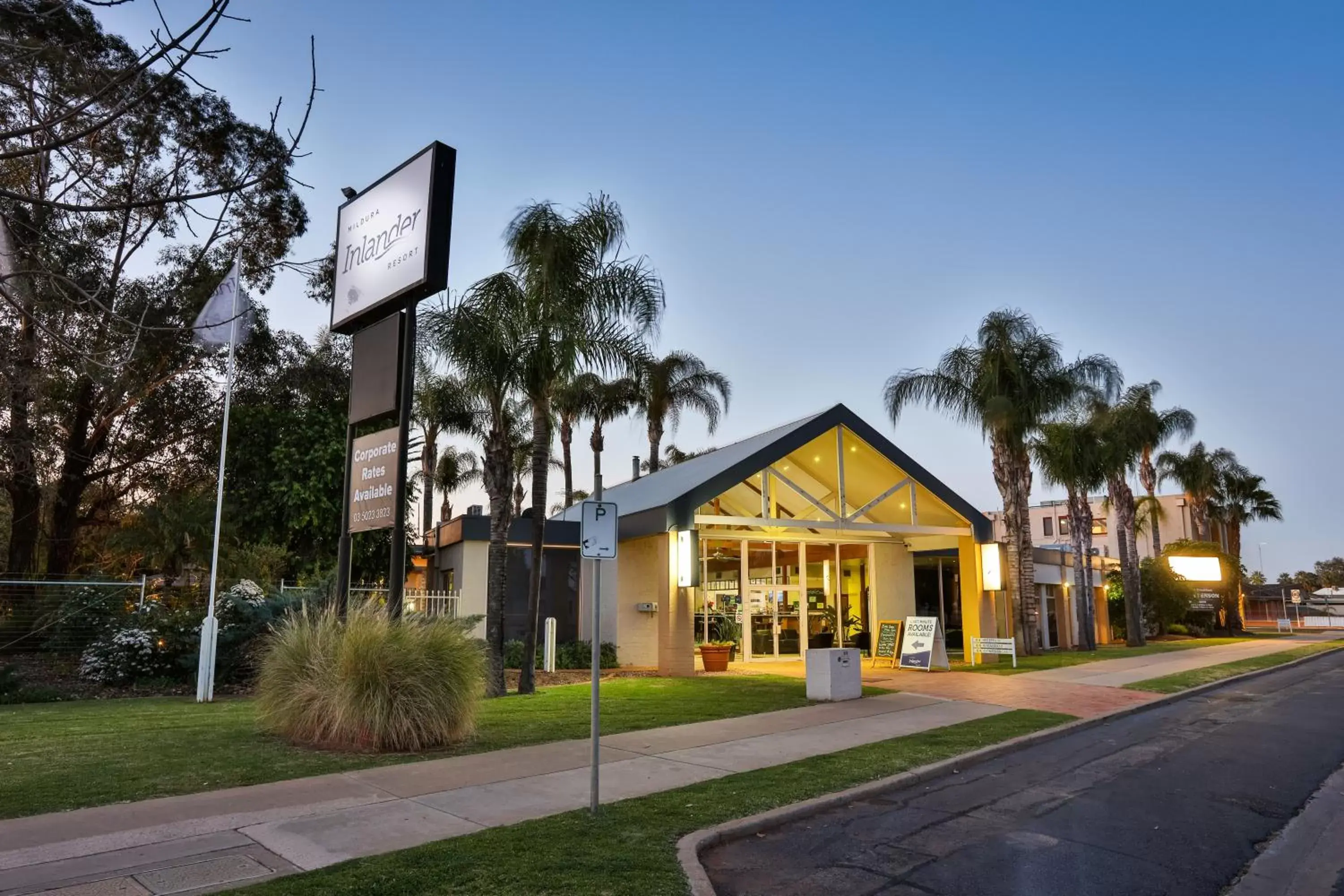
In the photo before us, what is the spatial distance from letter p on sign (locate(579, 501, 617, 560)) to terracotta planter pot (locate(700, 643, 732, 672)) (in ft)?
41.4

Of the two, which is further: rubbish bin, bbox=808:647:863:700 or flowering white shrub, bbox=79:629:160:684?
flowering white shrub, bbox=79:629:160:684

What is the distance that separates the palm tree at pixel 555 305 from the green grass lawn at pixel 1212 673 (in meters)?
11.3

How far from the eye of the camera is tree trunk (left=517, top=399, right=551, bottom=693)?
49.9ft

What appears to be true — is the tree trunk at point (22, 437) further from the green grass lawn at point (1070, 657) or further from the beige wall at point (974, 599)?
the beige wall at point (974, 599)

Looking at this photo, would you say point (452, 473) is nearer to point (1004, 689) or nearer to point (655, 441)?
point (655, 441)

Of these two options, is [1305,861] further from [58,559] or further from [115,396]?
[58,559]

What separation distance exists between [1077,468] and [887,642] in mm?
14138

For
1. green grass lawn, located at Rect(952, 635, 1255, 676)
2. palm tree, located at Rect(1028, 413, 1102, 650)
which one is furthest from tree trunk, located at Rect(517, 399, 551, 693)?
palm tree, located at Rect(1028, 413, 1102, 650)

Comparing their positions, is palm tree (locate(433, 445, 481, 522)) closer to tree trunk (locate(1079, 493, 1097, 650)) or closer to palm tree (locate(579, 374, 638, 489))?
palm tree (locate(579, 374, 638, 489))

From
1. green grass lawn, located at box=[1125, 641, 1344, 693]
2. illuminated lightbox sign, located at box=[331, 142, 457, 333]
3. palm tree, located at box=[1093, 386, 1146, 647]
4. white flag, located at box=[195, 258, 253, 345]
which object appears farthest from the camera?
palm tree, located at box=[1093, 386, 1146, 647]

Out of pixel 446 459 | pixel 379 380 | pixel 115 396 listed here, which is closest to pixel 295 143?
pixel 379 380

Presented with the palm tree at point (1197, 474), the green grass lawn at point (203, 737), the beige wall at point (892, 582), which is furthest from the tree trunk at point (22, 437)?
the palm tree at point (1197, 474)

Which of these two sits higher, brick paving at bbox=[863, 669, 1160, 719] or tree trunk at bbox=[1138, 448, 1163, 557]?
tree trunk at bbox=[1138, 448, 1163, 557]

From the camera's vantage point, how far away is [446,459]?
4881cm
